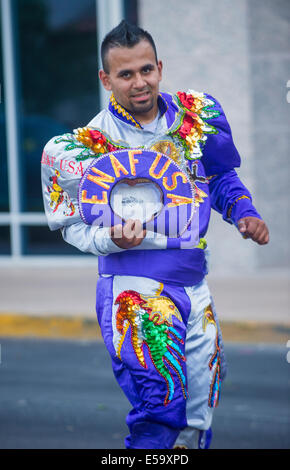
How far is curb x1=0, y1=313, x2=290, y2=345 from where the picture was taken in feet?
22.2

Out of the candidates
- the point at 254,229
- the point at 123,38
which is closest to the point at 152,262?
the point at 254,229

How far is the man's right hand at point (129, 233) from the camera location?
278cm

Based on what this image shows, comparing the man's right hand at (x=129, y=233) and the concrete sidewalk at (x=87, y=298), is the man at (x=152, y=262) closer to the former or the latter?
the man's right hand at (x=129, y=233)

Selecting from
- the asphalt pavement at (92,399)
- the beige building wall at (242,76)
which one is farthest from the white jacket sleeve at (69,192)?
the beige building wall at (242,76)

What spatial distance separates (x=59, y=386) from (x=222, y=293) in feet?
8.43

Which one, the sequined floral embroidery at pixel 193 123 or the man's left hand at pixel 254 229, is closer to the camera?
the man's left hand at pixel 254 229

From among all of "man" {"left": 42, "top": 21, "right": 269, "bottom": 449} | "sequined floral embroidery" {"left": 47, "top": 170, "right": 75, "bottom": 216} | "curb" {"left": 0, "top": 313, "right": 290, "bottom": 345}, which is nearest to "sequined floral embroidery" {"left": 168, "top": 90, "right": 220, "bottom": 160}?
"man" {"left": 42, "top": 21, "right": 269, "bottom": 449}

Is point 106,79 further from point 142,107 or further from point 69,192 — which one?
point 69,192

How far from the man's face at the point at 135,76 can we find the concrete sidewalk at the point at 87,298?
4007 millimetres

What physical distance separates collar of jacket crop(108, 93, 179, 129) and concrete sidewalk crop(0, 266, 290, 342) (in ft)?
12.7

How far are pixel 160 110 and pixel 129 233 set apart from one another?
61 cm

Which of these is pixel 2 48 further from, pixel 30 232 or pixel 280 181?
pixel 280 181

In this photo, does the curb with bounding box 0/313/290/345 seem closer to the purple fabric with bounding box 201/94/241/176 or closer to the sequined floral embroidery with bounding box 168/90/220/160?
the purple fabric with bounding box 201/94/241/176

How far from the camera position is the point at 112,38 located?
3045 millimetres
